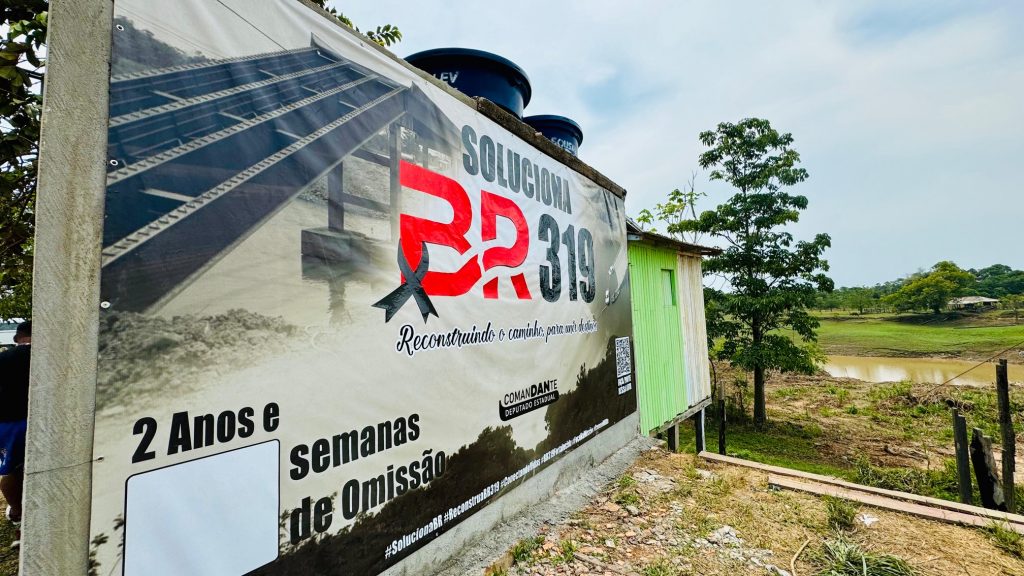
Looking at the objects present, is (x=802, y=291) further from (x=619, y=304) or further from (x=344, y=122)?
(x=344, y=122)

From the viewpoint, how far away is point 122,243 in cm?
140

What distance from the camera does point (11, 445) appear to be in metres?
3.27

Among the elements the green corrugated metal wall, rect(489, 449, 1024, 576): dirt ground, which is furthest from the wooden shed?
rect(489, 449, 1024, 576): dirt ground

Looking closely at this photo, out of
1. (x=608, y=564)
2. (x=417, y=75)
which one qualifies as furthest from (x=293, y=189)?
(x=608, y=564)

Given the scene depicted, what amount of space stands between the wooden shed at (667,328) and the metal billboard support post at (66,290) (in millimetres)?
5211

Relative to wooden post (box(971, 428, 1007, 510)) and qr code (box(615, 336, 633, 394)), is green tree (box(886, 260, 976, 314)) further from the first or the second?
qr code (box(615, 336, 633, 394))

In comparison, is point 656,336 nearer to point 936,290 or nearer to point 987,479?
point 987,479

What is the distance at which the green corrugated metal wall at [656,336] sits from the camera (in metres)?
5.88

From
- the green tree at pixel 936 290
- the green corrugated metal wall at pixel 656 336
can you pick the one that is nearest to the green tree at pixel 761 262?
the green corrugated metal wall at pixel 656 336

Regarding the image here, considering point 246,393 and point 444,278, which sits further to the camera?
point 444,278

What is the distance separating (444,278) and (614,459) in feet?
10.8

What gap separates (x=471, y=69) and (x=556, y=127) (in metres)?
1.59

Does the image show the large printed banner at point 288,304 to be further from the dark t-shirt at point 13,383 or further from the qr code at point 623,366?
the dark t-shirt at point 13,383

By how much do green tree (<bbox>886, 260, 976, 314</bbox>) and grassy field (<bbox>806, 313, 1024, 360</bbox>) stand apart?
9.64 ft
